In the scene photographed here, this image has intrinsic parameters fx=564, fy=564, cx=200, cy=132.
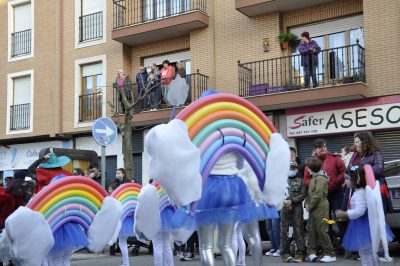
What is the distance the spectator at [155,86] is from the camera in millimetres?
19484

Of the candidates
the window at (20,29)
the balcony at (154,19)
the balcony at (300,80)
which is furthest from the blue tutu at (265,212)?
the window at (20,29)

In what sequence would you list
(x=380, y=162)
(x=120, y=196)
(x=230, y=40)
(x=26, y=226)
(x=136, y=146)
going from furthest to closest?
(x=136, y=146) → (x=230, y=40) → (x=120, y=196) → (x=380, y=162) → (x=26, y=226)

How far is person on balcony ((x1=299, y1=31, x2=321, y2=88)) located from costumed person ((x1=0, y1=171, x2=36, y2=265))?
9968mm

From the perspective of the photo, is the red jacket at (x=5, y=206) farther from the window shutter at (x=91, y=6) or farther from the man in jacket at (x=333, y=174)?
the window shutter at (x=91, y=6)

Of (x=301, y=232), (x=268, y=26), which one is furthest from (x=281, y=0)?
(x=301, y=232)

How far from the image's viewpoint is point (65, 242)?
23.3 ft

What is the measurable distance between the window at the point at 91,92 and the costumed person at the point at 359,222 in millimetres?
16571

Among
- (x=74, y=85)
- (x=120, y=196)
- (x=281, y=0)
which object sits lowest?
(x=120, y=196)

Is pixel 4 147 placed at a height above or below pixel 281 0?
below

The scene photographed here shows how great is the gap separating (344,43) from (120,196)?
424 inches

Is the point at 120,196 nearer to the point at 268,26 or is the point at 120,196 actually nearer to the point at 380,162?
the point at 380,162

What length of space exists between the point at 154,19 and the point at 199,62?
95.2 inches

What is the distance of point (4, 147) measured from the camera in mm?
25797

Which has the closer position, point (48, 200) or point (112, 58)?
point (48, 200)
